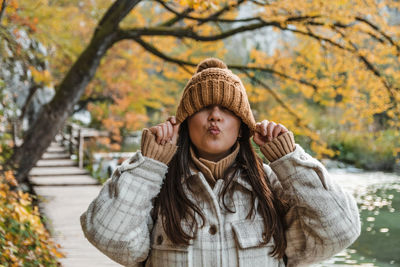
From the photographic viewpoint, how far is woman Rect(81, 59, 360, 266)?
1.39 m

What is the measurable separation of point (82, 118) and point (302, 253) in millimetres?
21992

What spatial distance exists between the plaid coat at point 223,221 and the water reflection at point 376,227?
464 centimetres

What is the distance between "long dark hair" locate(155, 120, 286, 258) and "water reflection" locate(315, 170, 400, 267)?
182 inches

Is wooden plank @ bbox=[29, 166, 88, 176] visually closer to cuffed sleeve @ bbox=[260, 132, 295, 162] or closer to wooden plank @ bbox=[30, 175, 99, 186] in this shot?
wooden plank @ bbox=[30, 175, 99, 186]

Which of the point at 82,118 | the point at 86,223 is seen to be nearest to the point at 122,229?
the point at 86,223

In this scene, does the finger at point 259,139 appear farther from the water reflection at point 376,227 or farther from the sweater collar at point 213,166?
the water reflection at point 376,227

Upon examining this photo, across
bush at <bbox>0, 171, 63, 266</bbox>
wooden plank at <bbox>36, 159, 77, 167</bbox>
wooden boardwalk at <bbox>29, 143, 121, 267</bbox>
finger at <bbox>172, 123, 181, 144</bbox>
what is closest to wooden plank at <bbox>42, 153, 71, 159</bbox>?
wooden boardwalk at <bbox>29, 143, 121, 267</bbox>

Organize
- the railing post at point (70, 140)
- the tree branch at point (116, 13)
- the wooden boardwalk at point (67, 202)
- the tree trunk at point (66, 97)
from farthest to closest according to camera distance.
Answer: the railing post at point (70, 140) → the tree trunk at point (66, 97) → the tree branch at point (116, 13) → the wooden boardwalk at point (67, 202)

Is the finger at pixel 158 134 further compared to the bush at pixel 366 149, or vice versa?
the bush at pixel 366 149

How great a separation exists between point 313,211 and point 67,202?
20.3ft

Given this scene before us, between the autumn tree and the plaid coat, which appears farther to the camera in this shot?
the autumn tree

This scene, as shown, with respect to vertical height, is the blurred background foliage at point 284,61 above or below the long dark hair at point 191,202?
above

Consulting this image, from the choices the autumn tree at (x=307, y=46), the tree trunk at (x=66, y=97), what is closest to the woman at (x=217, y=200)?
the autumn tree at (x=307, y=46)

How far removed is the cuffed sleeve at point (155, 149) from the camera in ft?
4.86
